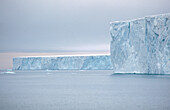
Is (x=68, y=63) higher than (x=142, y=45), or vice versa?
(x=142, y=45)

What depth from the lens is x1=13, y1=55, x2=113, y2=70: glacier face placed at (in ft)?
171

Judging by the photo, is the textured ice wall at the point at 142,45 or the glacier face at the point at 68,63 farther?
the glacier face at the point at 68,63

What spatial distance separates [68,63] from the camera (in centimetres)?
5547

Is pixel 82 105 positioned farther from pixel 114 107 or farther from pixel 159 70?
pixel 159 70

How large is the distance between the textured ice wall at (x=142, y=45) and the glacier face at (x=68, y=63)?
19660mm

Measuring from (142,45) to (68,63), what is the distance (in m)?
28.0

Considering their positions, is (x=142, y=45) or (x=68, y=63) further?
(x=68, y=63)

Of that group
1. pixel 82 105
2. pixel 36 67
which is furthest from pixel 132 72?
pixel 36 67

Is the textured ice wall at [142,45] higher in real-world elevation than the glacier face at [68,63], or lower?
higher

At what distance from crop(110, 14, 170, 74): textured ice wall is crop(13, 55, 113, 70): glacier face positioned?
1966cm

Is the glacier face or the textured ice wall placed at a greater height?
the textured ice wall

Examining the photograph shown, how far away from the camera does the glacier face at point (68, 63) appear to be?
52156mm

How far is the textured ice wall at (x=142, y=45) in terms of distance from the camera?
26.6 metres

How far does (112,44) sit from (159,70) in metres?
7.26
